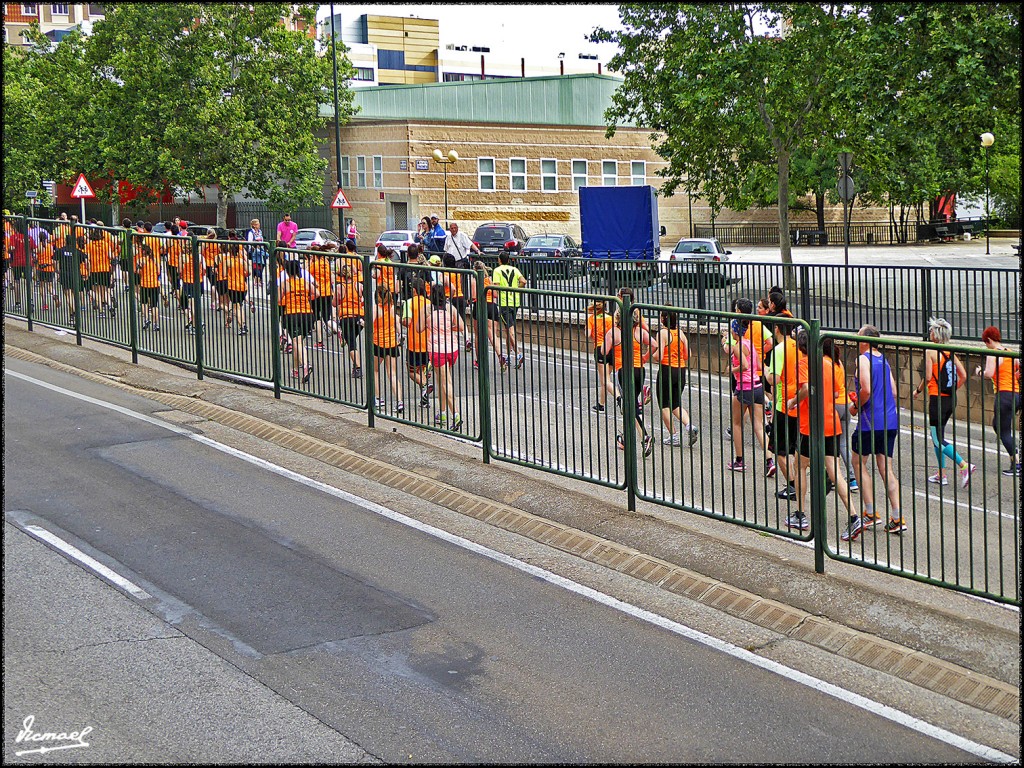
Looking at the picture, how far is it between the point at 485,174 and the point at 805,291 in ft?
139

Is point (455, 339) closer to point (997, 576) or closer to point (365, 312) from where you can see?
point (365, 312)

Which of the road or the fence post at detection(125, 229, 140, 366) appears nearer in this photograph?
the road

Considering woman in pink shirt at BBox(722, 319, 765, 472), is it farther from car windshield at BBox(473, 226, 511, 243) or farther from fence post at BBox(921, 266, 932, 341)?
car windshield at BBox(473, 226, 511, 243)

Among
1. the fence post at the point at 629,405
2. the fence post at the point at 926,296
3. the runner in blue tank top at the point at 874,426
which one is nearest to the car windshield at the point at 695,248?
the fence post at the point at 926,296

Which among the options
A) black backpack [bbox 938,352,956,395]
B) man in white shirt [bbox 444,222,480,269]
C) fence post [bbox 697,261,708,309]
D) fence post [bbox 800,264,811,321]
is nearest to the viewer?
black backpack [bbox 938,352,956,395]

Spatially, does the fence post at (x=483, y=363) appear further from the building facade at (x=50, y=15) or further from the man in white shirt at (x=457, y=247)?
the building facade at (x=50, y=15)

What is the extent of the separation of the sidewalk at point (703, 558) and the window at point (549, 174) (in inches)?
1938

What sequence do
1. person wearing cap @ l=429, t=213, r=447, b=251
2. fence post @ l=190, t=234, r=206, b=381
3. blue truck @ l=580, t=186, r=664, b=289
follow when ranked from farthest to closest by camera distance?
blue truck @ l=580, t=186, r=664, b=289 → person wearing cap @ l=429, t=213, r=447, b=251 → fence post @ l=190, t=234, r=206, b=381

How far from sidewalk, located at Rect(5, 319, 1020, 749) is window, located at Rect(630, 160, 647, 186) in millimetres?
52111

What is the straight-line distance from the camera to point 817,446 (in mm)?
8320

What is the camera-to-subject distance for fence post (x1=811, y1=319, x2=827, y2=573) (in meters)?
8.31

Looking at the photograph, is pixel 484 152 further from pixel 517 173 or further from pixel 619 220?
pixel 619 220

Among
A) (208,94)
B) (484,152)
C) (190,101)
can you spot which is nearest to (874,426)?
(208,94)

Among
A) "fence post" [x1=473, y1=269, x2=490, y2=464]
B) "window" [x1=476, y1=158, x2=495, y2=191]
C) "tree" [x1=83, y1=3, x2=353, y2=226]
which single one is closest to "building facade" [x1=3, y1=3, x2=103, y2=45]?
"window" [x1=476, y1=158, x2=495, y2=191]
